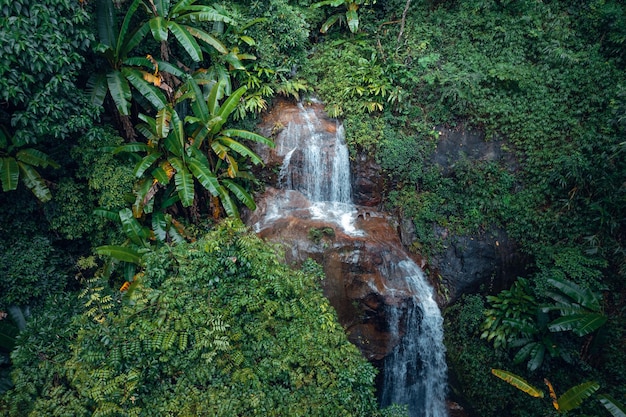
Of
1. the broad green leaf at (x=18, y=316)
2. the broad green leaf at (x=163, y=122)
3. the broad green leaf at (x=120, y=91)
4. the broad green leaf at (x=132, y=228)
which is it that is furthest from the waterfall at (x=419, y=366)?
the broad green leaf at (x=120, y=91)

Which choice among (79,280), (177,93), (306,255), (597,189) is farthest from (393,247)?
(79,280)

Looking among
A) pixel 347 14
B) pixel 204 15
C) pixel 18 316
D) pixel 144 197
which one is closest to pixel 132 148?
pixel 144 197

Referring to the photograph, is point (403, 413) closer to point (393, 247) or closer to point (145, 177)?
point (393, 247)

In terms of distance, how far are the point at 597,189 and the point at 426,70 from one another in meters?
5.71

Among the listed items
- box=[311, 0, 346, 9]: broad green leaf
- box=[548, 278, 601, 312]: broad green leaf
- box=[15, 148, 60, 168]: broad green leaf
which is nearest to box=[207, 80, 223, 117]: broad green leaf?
box=[15, 148, 60, 168]: broad green leaf

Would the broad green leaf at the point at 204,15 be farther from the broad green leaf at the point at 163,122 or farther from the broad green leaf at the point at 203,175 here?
the broad green leaf at the point at 203,175

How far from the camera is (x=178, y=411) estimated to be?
14.8 feet

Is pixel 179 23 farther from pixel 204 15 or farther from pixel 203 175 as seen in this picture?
pixel 203 175

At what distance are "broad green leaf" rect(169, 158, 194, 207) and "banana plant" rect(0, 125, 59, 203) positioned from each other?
7.95 feet

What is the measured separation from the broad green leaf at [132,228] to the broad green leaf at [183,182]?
43.6 inches

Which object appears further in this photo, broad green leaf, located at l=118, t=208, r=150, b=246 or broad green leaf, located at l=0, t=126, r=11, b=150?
broad green leaf, located at l=118, t=208, r=150, b=246

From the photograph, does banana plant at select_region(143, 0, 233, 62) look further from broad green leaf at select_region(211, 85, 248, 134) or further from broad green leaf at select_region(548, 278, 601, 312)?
broad green leaf at select_region(548, 278, 601, 312)

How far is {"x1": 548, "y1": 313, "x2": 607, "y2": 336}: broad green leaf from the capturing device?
7.29 metres

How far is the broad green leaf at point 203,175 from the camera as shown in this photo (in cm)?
837
